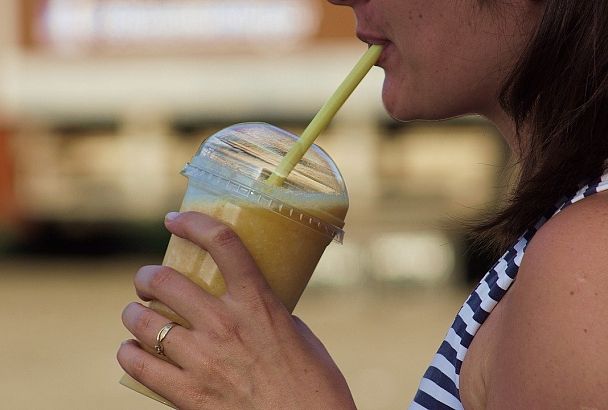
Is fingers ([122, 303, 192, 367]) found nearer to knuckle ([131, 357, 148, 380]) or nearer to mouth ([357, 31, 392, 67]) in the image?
knuckle ([131, 357, 148, 380])

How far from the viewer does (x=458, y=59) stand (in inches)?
51.9

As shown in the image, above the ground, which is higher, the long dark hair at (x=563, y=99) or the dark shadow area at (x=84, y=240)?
the long dark hair at (x=563, y=99)

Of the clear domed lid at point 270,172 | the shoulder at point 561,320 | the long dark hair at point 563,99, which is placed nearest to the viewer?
the shoulder at point 561,320

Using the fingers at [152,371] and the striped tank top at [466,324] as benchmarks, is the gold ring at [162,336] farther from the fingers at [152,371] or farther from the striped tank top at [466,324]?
the striped tank top at [466,324]

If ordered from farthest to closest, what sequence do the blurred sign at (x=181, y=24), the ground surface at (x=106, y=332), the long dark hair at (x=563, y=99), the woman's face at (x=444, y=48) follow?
the blurred sign at (x=181, y=24), the ground surface at (x=106, y=332), the woman's face at (x=444, y=48), the long dark hair at (x=563, y=99)

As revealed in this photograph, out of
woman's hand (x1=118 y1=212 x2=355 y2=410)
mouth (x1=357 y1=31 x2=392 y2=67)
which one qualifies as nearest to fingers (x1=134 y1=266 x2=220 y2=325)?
woman's hand (x1=118 y1=212 x2=355 y2=410)

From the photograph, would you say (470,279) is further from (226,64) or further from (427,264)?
(226,64)

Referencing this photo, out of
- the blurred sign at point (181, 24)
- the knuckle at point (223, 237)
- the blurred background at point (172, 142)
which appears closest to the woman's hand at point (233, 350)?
the knuckle at point (223, 237)

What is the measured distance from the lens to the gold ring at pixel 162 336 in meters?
1.32

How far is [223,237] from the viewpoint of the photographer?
131 centimetres

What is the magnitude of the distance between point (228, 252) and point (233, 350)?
5.1 inches

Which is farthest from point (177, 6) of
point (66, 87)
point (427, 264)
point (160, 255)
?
point (427, 264)

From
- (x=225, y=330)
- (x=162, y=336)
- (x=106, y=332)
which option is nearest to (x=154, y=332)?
(x=162, y=336)

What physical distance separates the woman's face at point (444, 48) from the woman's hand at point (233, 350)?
315mm
